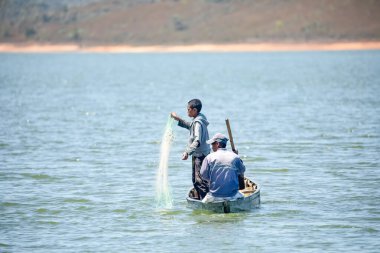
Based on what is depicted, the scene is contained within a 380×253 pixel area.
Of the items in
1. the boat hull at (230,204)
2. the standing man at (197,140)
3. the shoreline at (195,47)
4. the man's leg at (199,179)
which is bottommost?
the boat hull at (230,204)

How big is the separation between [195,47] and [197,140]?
152053mm

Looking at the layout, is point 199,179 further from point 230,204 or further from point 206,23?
point 206,23

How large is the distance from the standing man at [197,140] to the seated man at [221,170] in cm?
41

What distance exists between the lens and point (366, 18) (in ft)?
511

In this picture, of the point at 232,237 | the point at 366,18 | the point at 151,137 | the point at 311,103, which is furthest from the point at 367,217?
the point at 366,18

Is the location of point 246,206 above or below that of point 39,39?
below

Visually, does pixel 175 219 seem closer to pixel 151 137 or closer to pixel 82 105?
pixel 151 137

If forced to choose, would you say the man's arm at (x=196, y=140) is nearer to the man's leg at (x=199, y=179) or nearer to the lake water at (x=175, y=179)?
the man's leg at (x=199, y=179)

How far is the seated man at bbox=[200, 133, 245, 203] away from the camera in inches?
628

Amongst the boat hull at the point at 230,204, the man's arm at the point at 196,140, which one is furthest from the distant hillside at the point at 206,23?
the man's arm at the point at 196,140

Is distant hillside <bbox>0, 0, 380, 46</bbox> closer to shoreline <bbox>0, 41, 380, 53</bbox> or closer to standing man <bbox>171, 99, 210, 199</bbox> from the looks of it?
shoreline <bbox>0, 41, 380, 53</bbox>

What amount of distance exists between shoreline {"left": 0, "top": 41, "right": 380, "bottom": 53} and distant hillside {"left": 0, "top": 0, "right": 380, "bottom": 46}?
3.55ft

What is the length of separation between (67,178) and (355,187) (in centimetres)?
662

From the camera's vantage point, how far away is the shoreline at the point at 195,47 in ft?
501
